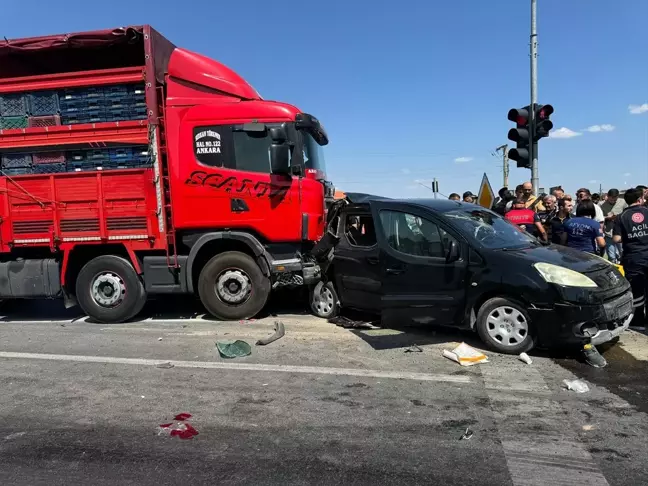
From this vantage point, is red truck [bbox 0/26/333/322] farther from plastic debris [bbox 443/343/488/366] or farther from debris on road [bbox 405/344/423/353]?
plastic debris [bbox 443/343/488/366]

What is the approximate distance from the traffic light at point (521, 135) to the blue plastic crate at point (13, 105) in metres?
8.48

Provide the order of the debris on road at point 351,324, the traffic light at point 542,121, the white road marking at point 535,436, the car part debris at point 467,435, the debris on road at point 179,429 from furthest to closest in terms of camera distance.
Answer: the traffic light at point 542,121 → the debris on road at point 351,324 → the debris on road at point 179,429 → the car part debris at point 467,435 → the white road marking at point 535,436

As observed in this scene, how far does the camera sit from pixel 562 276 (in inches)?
197

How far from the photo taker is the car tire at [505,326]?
511 cm

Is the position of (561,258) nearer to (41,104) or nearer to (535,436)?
(535,436)

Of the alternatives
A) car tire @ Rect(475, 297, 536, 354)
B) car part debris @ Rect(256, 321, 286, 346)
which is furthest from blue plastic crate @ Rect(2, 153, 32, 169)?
car tire @ Rect(475, 297, 536, 354)

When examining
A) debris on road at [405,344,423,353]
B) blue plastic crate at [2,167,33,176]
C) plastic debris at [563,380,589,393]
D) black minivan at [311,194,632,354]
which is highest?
blue plastic crate at [2,167,33,176]

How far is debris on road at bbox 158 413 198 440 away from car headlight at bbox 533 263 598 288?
3.65 metres

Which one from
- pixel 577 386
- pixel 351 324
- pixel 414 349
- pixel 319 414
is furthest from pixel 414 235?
pixel 319 414

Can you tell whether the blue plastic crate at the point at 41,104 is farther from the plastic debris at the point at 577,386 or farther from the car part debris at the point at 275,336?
the plastic debris at the point at 577,386

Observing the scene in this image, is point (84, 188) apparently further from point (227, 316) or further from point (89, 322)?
point (227, 316)

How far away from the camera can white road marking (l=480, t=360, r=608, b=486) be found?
2.94 m

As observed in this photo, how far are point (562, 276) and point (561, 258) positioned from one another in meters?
0.46

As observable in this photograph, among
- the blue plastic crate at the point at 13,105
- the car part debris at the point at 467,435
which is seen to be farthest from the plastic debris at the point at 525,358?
the blue plastic crate at the point at 13,105
